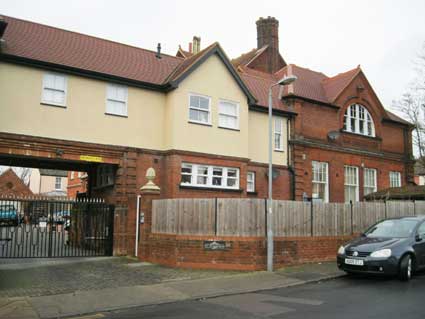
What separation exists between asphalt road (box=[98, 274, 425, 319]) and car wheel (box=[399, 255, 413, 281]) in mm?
328

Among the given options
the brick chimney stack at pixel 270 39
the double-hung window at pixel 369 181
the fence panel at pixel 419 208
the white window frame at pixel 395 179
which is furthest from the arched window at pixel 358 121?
the fence panel at pixel 419 208

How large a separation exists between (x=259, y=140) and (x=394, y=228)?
10393 millimetres

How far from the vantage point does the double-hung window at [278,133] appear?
23141 mm

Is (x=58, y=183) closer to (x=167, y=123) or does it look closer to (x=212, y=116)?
(x=167, y=123)

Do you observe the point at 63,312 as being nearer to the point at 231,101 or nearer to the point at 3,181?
the point at 231,101

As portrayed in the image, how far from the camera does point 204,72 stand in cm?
1991

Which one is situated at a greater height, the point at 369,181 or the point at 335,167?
the point at 335,167

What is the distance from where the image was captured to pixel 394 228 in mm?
12930

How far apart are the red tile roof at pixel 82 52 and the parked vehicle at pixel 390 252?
11.2m

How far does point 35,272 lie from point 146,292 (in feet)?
15.6

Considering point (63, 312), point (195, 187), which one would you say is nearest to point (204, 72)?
point (195, 187)

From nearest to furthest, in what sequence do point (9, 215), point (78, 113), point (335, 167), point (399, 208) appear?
point (78, 113) < point (399, 208) < point (9, 215) < point (335, 167)

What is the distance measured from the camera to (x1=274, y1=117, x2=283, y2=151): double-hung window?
23141mm

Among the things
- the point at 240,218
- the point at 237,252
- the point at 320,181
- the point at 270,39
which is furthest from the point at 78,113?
the point at 270,39
